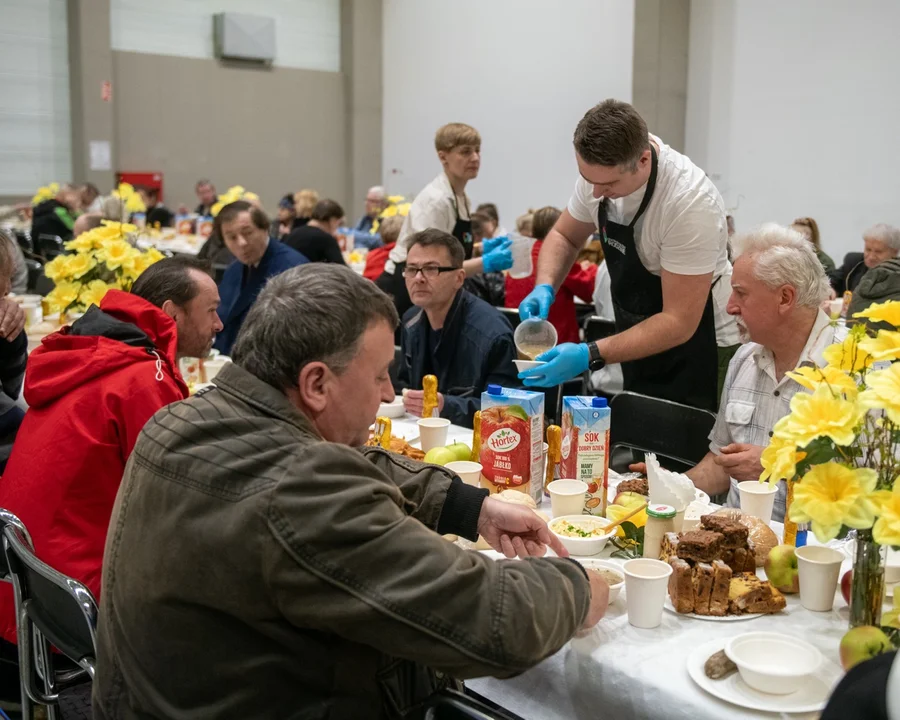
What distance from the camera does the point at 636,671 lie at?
144cm

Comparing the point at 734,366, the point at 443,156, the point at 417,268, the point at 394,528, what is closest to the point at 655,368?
the point at 734,366

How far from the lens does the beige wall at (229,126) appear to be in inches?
483

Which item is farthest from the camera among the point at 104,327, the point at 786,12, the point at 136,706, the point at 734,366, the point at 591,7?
the point at 591,7

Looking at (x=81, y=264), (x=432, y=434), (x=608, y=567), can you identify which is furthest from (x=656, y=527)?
(x=81, y=264)

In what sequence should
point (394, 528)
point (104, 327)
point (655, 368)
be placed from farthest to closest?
point (655, 368) → point (104, 327) → point (394, 528)

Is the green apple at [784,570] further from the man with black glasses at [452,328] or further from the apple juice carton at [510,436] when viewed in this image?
the man with black glasses at [452,328]

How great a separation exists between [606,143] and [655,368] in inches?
38.7

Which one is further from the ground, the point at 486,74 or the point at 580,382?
the point at 486,74

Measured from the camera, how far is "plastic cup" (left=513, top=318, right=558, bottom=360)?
300cm

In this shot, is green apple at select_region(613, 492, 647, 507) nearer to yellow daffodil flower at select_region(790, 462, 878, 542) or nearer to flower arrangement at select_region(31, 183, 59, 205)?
yellow daffodil flower at select_region(790, 462, 878, 542)

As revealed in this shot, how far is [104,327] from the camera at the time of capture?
2.28 meters

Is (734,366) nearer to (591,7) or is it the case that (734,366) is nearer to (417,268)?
(417,268)

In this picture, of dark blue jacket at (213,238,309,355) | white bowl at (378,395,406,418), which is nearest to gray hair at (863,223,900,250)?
dark blue jacket at (213,238,309,355)

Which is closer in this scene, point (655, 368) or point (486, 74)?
point (655, 368)
